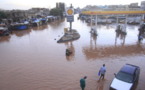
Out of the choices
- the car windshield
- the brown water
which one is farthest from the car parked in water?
the brown water

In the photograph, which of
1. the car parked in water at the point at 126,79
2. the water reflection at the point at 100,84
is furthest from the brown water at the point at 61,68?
the car parked in water at the point at 126,79

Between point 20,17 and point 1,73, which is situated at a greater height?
point 20,17

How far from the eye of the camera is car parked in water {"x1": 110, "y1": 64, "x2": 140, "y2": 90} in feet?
21.0

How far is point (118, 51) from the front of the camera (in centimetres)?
1391

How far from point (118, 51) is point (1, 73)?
1190 cm

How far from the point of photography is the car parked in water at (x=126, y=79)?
641 cm

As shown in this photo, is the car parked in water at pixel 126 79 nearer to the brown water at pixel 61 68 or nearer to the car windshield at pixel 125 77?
the car windshield at pixel 125 77

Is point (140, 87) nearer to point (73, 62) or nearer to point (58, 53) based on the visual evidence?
point (73, 62)

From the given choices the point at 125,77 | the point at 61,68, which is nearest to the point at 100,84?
the point at 125,77

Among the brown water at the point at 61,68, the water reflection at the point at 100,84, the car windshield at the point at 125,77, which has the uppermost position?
the car windshield at the point at 125,77

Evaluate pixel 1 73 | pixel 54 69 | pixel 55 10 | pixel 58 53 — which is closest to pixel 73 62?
pixel 54 69

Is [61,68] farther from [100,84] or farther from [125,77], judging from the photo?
[125,77]

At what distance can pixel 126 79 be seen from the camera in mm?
6820

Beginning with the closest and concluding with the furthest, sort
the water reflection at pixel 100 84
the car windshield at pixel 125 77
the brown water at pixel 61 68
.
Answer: the car windshield at pixel 125 77 < the water reflection at pixel 100 84 < the brown water at pixel 61 68
